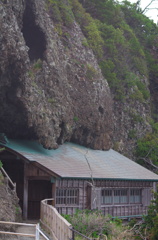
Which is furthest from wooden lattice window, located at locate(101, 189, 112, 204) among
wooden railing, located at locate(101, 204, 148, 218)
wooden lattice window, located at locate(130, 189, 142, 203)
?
wooden lattice window, located at locate(130, 189, 142, 203)

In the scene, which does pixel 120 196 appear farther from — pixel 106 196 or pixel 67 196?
pixel 67 196

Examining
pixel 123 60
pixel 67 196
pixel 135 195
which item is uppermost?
pixel 123 60

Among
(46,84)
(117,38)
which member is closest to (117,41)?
(117,38)

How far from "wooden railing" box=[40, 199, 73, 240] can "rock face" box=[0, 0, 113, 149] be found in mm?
7289

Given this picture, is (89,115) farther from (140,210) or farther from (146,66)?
(146,66)

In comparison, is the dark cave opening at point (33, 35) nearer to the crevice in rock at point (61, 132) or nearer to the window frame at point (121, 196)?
the crevice in rock at point (61, 132)

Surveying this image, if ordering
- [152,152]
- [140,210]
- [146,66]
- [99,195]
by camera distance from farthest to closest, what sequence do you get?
[146,66] → [152,152] → [140,210] → [99,195]

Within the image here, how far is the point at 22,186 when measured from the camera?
24891 millimetres

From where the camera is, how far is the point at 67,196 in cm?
2272

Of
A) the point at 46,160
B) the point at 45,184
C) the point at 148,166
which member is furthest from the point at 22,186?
the point at 148,166

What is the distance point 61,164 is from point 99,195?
3453 mm

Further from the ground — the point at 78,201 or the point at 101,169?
the point at 101,169

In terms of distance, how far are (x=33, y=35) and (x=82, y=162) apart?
33.5 ft

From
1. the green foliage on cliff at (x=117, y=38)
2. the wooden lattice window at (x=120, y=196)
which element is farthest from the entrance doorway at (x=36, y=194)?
the green foliage on cliff at (x=117, y=38)
